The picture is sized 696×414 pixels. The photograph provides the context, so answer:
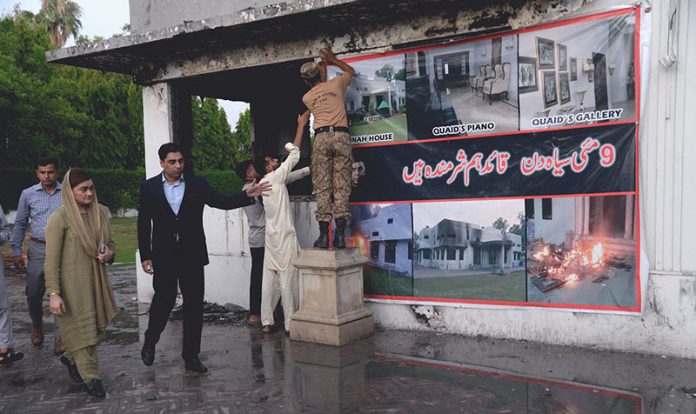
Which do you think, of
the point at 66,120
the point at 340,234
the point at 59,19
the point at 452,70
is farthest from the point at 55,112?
the point at 59,19

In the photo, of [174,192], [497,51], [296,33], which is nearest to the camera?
[174,192]

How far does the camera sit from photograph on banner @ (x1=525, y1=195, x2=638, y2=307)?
5168 millimetres

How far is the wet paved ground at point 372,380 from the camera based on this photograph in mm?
4262

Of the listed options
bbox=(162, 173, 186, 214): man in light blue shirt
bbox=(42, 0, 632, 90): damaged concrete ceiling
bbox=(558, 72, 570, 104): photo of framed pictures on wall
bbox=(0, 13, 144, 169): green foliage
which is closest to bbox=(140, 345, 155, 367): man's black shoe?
bbox=(162, 173, 186, 214): man in light blue shirt

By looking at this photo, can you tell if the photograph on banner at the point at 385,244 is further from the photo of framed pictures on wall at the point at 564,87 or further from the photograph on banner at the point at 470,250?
the photo of framed pictures on wall at the point at 564,87

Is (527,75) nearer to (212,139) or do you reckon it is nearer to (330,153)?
(330,153)

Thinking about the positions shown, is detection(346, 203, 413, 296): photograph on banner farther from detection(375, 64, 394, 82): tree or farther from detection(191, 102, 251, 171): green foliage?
detection(191, 102, 251, 171): green foliage

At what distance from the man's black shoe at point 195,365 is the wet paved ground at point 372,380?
0.08 m

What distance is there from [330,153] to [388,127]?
77 centimetres

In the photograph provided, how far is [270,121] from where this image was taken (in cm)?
1218

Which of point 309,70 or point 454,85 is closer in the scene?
point 454,85

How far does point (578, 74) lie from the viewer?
5344 millimetres

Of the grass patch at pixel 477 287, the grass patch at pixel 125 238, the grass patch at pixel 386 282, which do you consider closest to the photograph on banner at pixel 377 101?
the grass patch at pixel 386 282

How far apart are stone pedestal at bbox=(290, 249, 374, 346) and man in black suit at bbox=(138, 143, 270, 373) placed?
1.31 m
